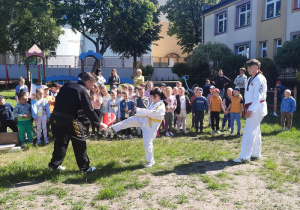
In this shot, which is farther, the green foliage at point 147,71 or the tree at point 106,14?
the green foliage at point 147,71

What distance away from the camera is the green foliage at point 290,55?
44.1 ft

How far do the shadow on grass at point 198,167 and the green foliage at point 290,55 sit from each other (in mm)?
9476

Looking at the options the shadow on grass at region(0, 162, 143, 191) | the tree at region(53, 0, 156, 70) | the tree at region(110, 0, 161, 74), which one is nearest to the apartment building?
the tree at region(110, 0, 161, 74)

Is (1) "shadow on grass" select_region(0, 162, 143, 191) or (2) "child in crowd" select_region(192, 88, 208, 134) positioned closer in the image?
(1) "shadow on grass" select_region(0, 162, 143, 191)

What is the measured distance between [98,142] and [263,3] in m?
16.6

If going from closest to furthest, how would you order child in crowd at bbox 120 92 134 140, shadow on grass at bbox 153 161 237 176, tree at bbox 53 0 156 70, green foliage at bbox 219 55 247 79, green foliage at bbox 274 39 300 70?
shadow on grass at bbox 153 161 237 176 → child in crowd at bbox 120 92 134 140 → green foliage at bbox 274 39 300 70 → green foliage at bbox 219 55 247 79 → tree at bbox 53 0 156 70

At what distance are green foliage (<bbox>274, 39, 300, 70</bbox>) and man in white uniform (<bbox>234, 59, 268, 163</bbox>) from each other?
8669 mm

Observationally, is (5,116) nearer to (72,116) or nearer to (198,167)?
(72,116)

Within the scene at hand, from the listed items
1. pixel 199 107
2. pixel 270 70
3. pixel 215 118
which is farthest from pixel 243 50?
pixel 199 107

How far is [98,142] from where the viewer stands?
8.07m

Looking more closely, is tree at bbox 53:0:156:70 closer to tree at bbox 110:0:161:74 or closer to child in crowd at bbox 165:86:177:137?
tree at bbox 110:0:161:74

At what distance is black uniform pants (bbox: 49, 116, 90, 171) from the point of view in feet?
17.3

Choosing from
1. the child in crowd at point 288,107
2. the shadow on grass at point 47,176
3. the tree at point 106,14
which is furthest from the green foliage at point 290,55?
the tree at point 106,14

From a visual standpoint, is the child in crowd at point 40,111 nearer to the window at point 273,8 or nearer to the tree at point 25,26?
the window at point 273,8
